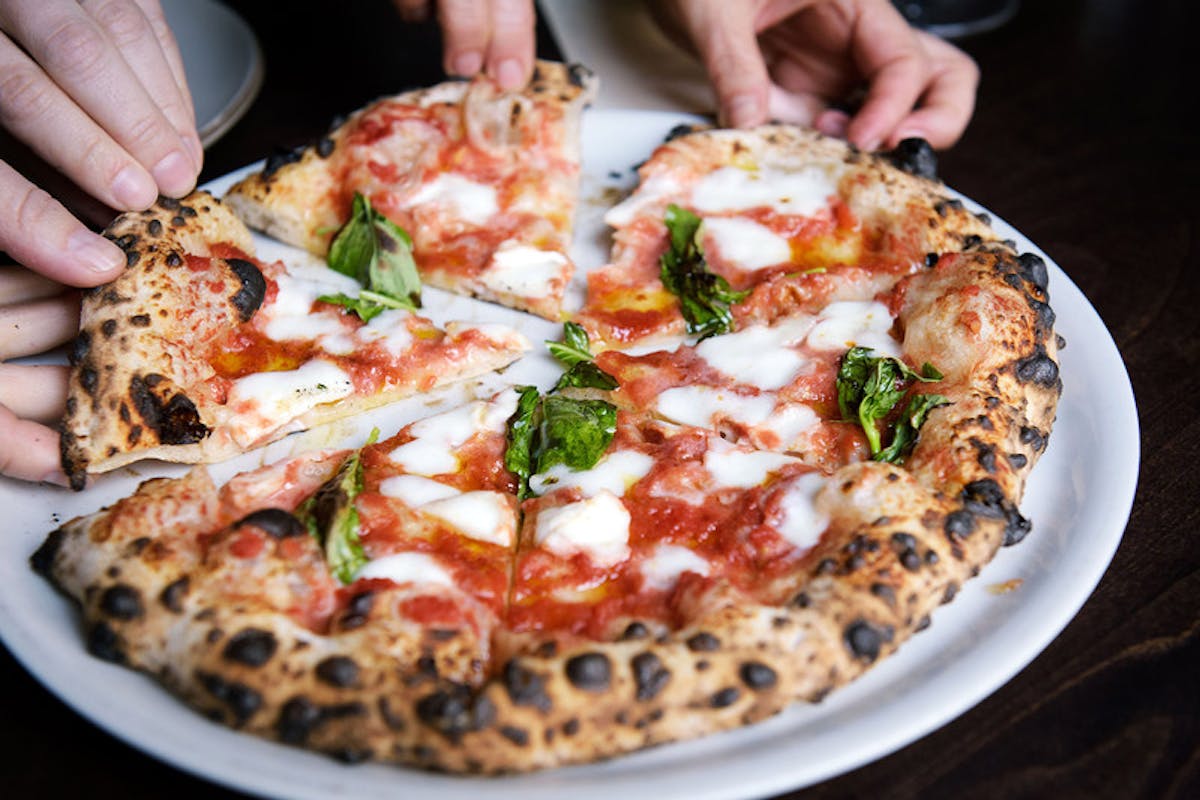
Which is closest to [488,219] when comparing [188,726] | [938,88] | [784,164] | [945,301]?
[784,164]

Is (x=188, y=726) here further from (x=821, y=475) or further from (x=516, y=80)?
(x=516, y=80)

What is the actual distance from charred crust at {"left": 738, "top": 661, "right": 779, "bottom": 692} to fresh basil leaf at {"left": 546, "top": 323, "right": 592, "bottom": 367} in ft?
3.58

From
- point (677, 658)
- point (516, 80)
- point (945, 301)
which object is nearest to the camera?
point (677, 658)

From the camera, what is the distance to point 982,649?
6.57 feet

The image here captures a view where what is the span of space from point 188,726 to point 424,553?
50cm

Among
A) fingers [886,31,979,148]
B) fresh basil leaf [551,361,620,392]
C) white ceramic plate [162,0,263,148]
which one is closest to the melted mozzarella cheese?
fresh basil leaf [551,361,620,392]

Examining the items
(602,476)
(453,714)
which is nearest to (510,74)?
(602,476)

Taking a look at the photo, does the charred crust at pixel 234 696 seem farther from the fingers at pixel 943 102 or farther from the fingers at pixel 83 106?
the fingers at pixel 943 102

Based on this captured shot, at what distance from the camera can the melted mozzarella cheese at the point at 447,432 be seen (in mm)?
2432

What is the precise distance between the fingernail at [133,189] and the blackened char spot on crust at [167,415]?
1.39ft

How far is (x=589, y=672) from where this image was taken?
1.83 m

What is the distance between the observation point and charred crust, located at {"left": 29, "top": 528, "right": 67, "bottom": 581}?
2.13m

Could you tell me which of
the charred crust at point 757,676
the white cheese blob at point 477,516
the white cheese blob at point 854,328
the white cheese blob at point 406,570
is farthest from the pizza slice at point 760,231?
the charred crust at point 757,676

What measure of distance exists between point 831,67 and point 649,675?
2701mm
